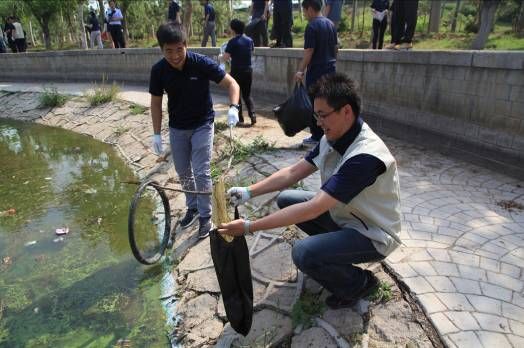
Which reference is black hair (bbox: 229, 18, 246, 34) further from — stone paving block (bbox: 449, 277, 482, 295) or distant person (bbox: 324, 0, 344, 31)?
stone paving block (bbox: 449, 277, 482, 295)

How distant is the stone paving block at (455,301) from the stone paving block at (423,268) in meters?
0.25

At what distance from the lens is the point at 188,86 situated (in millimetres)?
4051

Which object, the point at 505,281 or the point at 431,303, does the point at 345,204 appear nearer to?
the point at 431,303

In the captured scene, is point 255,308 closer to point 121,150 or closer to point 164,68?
point 164,68

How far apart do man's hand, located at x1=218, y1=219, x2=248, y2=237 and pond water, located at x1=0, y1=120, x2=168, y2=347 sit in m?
1.28

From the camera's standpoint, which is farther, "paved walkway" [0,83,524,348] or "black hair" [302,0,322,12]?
"black hair" [302,0,322,12]

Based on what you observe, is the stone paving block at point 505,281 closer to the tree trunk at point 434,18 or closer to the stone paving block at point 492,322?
the stone paving block at point 492,322

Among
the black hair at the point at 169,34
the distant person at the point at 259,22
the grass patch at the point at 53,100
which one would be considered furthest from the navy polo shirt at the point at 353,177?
the grass patch at the point at 53,100

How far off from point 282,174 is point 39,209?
413 centimetres

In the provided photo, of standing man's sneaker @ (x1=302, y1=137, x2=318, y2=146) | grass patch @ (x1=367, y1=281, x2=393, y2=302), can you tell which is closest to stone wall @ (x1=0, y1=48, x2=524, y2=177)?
standing man's sneaker @ (x1=302, y1=137, x2=318, y2=146)

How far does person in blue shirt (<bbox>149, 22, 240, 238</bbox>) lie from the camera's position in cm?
401

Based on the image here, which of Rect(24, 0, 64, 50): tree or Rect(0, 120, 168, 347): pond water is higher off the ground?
Rect(24, 0, 64, 50): tree

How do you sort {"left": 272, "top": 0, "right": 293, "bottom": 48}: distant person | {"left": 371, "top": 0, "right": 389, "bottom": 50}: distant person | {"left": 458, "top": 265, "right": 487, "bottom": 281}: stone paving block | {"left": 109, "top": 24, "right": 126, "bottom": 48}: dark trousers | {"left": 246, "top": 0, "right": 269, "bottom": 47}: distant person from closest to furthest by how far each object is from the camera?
{"left": 458, "top": 265, "right": 487, "bottom": 281}: stone paving block, {"left": 371, "top": 0, "right": 389, "bottom": 50}: distant person, {"left": 272, "top": 0, "right": 293, "bottom": 48}: distant person, {"left": 246, "top": 0, "right": 269, "bottom": 47}: distant person, {"left": 109, "top": 24, "right": 126, "bottom": 48}: dark trousers

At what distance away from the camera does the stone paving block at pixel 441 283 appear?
117 inches
